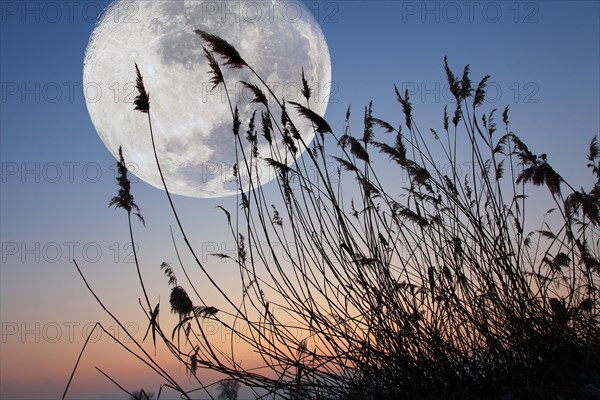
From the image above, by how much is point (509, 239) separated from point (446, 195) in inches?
21.3

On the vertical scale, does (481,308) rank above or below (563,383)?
above

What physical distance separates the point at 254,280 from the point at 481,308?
144cm

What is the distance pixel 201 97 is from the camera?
5414 millimetres

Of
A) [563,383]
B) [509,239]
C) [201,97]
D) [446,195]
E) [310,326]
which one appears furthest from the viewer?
[201,97]

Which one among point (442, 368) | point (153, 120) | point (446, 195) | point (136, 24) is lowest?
point (442, 368)

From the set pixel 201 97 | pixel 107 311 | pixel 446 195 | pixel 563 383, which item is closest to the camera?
pixel 563 383

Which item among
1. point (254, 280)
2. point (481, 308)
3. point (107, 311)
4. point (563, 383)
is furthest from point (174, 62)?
point (563, 383)

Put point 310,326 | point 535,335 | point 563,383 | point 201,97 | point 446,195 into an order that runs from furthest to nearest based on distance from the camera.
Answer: point 201,97, point 446,195, point 310,326, point 535,335, point 563,383

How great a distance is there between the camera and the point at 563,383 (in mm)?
2057

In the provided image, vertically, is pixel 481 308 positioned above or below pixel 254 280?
below

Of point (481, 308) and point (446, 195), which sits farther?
point (446, 195)

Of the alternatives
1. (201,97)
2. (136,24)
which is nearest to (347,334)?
(201,97)

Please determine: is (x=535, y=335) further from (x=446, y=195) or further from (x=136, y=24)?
(x=136, y=24)

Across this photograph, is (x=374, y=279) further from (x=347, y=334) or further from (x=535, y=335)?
(x=535, y=335)
